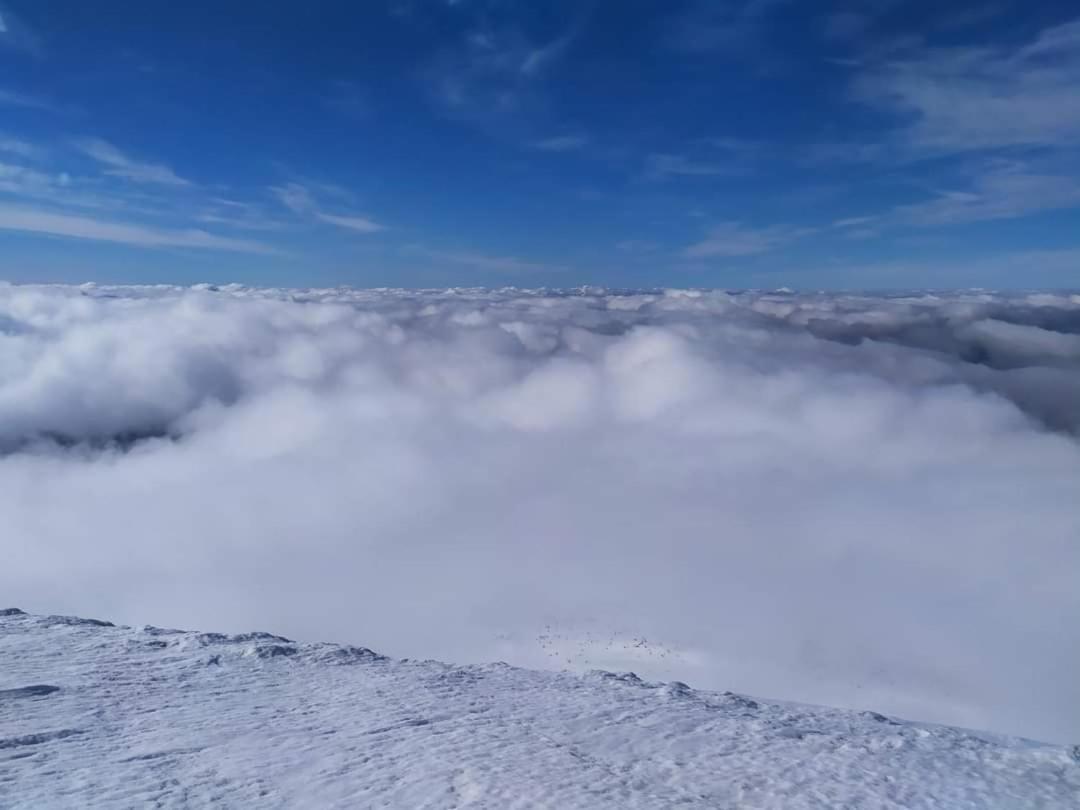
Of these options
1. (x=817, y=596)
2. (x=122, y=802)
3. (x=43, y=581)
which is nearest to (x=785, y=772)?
(x=122, y=802)

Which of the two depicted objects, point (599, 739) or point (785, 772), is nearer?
point (785, 772)

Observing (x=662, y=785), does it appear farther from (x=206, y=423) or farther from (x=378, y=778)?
(x=206, y=423)

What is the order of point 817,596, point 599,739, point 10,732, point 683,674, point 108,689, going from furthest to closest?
point 817,596 → point 683,674 → point 108,689 → point 599,739 → point 10,732

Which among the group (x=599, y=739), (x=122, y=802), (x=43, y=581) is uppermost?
(x=122, y=802)

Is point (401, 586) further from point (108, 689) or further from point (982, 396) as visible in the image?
point (982, 396)

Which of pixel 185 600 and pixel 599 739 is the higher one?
pixel 599 739

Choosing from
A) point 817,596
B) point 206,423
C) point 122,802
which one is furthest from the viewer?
point 206,423
